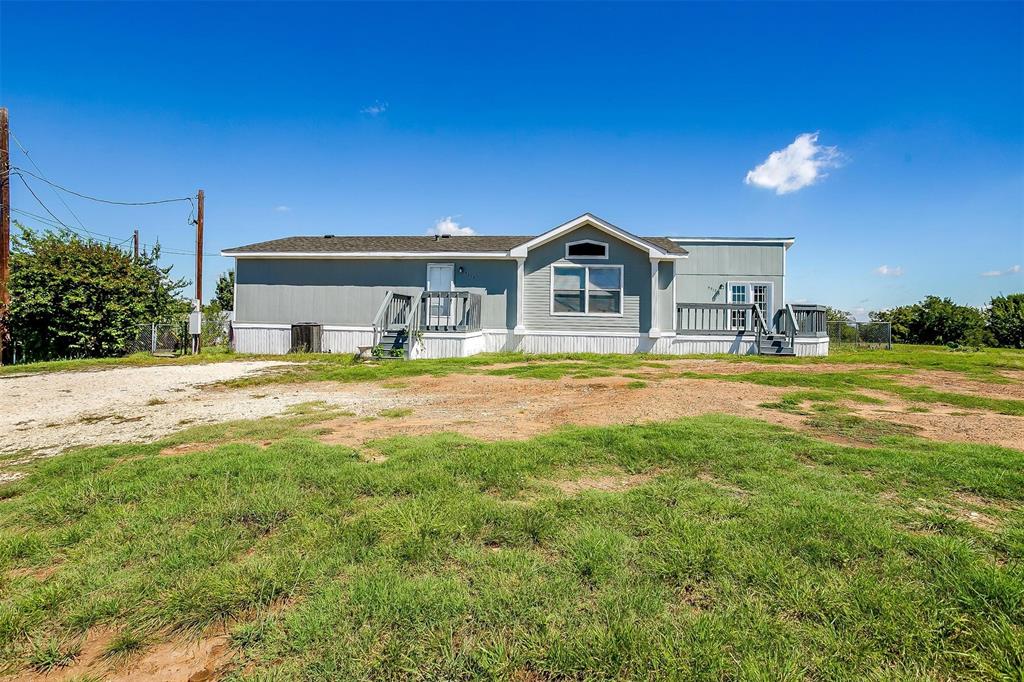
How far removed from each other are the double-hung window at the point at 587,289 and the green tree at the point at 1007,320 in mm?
19144

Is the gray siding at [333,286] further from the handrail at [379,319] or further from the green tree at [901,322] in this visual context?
the green tree at [901,322]

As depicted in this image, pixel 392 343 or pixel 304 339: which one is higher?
pixel 304 339

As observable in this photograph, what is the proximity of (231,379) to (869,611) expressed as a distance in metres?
10.1

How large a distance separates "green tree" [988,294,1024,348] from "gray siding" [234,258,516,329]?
2285 centimetres

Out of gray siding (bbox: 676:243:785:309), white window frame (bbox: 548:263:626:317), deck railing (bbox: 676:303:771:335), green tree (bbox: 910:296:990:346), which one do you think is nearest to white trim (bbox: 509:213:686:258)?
white window frame (bbox: 548:263:626:317)

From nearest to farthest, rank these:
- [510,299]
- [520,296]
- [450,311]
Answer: [450,311]
[520,296]
[510,299]

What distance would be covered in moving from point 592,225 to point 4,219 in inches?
672

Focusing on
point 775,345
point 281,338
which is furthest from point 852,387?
point 281,338

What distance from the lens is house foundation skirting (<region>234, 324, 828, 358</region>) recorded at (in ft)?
49.7

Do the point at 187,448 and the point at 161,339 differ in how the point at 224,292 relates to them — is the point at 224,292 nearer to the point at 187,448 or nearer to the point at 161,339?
the point at 161,339

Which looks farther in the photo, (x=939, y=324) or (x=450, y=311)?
(x=939, y=324)

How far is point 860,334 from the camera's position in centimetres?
1984

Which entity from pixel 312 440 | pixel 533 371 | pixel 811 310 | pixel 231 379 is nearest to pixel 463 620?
pixel 312 440

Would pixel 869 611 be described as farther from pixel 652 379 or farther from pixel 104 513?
pixel 652 379
